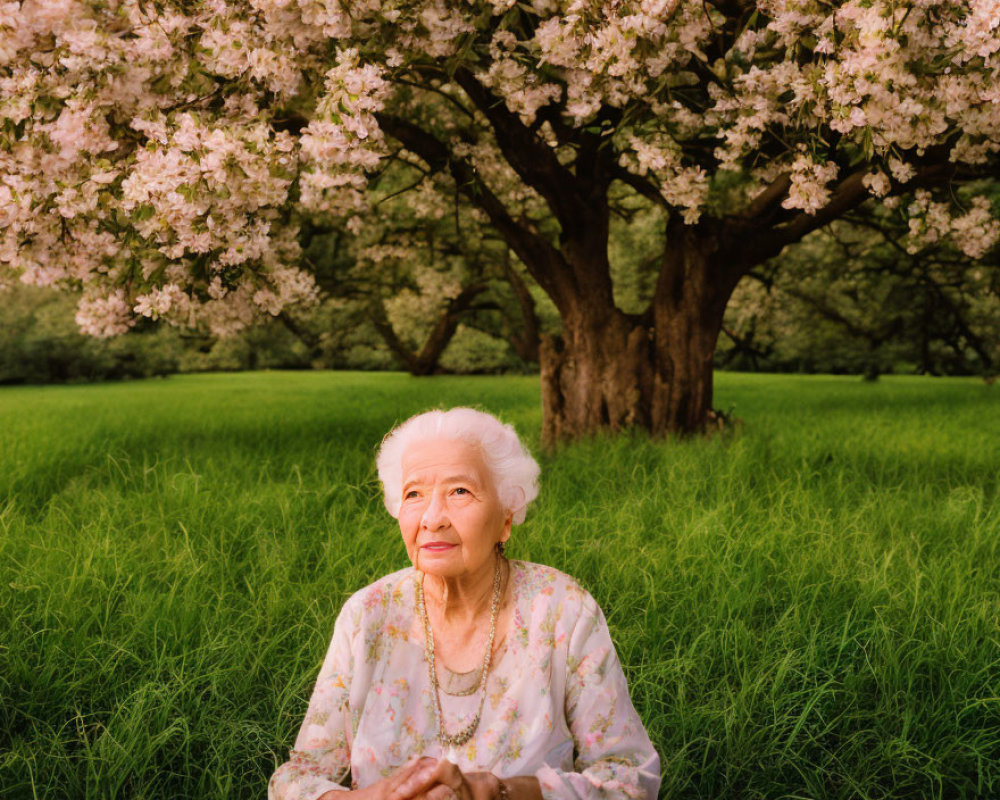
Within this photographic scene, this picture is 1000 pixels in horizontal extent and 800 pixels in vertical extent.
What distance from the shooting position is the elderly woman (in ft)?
6.88

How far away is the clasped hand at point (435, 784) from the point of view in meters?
1.79

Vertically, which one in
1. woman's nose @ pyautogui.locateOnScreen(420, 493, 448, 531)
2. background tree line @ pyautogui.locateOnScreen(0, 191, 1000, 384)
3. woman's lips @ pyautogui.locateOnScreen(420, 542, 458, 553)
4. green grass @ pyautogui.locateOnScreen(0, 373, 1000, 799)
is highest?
background tree line @ pyautogui.locateOnScreen(0, 191, 1000, 384)

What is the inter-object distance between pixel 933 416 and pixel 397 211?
9.98 metres

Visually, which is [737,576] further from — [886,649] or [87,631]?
[87,631]

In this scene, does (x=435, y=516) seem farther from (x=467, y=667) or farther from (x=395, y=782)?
(x=395, y=782)

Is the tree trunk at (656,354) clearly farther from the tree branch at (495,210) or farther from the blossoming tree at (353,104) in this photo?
the blossoming tree at (353,104)

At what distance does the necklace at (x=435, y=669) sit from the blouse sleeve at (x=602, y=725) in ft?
0.76

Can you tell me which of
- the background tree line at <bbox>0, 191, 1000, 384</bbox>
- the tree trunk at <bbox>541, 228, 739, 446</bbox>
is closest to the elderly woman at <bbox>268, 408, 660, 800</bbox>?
the tree trunk at <bbox>541, 228, 739, 446</bbox>

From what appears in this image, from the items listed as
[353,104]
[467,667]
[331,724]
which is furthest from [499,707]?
[353,104]

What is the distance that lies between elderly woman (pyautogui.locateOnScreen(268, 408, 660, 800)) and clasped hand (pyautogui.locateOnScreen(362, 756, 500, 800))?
0.19 metres

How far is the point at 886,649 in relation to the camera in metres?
3.50

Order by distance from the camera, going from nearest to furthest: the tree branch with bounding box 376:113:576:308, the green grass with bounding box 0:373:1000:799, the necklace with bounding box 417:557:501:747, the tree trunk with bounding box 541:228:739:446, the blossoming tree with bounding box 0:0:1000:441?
the necklace with bounding box 417:557:501:747 < the green grass with bounding box 0:373:1000:799 < the blossoming tree with bounding box 0:0:1000:441 < the tree branch with bounding box 376:113:576:308 < the tree trunk with bounding box 541:228:739:446

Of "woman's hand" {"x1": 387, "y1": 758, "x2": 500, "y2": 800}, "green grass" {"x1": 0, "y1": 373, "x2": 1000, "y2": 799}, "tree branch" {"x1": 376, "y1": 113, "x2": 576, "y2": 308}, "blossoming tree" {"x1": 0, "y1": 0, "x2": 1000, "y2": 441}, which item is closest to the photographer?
"woman's hand" {"x1": 387, "y1": 758, "x2": 500, "y2": 800}

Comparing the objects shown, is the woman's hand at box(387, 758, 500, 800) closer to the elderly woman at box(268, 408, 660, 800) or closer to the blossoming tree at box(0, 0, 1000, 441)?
the elderly woman at box(268, 408, 660, 800)
